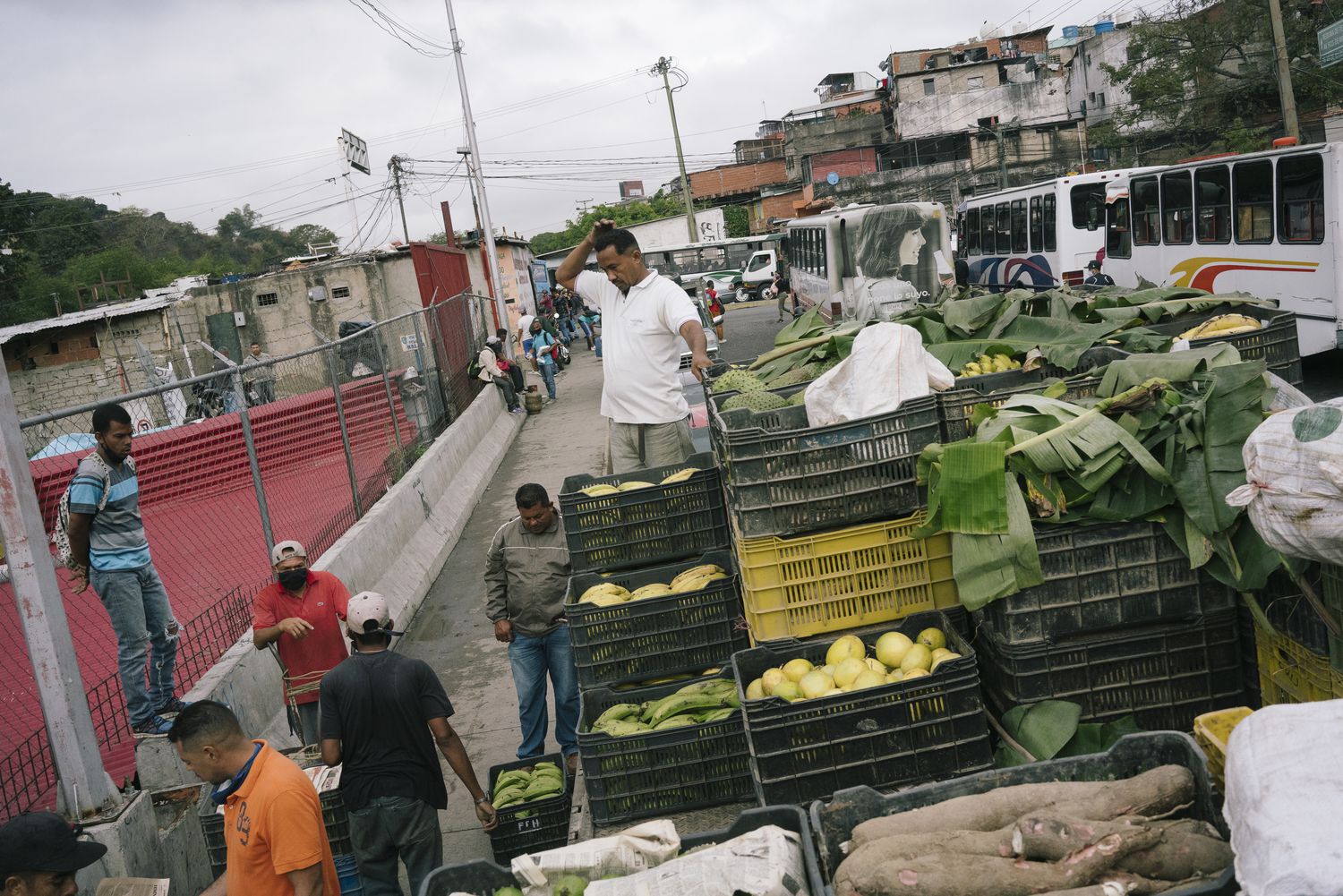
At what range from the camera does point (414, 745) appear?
4.69m

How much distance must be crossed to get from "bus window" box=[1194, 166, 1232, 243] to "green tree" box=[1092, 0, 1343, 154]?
19262 millimetres

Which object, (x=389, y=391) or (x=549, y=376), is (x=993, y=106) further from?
(x=389, y=391)

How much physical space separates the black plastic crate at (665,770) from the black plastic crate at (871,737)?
582 millimetres

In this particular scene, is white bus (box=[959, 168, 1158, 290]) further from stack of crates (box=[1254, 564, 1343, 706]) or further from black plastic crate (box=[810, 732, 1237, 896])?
black plastic crate (box=[810, 732, 1237, 896])

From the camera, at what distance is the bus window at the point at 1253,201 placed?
14.3 m

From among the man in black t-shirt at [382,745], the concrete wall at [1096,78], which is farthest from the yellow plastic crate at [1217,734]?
the concrete wall at [1096,78]

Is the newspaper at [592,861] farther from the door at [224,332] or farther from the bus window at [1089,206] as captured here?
the door at [224,332]

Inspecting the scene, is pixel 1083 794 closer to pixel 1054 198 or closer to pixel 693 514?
pixel 693 514

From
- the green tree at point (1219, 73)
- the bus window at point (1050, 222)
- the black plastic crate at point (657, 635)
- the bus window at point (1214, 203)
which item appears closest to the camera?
the black plastic crate at point (657, 635)

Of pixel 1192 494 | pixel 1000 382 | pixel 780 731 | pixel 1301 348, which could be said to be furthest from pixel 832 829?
pixel 1301 348

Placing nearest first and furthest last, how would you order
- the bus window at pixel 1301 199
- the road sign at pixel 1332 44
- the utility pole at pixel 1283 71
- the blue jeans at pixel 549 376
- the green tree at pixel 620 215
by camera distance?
the bus window at pixel 1301 199 < the road sign at pixel 1332 44 < the utility pole at pixel 1283 71 < the blue jeans at pixel 549 376 < the green tree at pixel 620 215

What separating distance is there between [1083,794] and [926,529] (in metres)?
1.31

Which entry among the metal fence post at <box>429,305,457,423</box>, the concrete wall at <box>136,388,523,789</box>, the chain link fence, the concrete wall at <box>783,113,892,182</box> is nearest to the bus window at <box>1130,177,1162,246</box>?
the concrete wall at <box>136,388,523,789</box>

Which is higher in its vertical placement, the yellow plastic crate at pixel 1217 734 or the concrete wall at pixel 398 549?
the yellow plastic crate at pixel 1217 734
